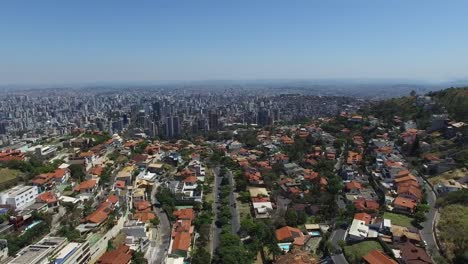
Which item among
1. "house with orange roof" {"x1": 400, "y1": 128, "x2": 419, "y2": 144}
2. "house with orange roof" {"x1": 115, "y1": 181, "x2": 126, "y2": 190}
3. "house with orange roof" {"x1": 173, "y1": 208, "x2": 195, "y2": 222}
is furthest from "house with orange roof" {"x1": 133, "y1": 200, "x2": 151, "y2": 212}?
"house with orange roof" {"x1": 400, "y1": 128, "x2": 419, "y2": 144}

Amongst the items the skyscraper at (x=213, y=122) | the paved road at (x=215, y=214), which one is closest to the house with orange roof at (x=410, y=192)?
the paved road at (x=215, y=214)

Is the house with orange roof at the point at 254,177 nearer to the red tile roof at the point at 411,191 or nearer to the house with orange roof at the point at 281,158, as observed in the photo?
the house with orange roof at the point at 281,158

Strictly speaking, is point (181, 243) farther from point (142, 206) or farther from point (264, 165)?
point (264, 165)

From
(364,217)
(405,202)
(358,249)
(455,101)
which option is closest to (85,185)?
(358,249)

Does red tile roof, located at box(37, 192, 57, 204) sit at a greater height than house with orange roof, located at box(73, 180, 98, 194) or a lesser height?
greater

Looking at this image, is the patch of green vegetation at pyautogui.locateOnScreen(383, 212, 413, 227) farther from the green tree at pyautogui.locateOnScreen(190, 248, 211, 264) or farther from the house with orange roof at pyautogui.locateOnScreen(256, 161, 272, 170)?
the house with orange roof at pyautogui.locateOnScreen(256, 161, 272, 170)

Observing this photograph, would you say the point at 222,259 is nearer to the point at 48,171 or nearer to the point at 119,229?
the point at 119,229
